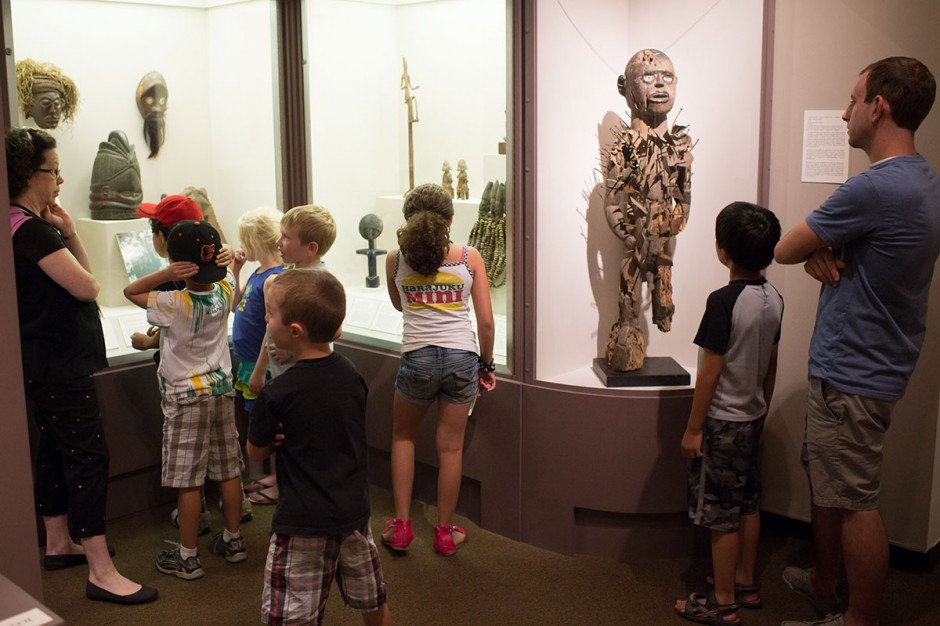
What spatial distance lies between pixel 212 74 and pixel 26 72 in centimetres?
93

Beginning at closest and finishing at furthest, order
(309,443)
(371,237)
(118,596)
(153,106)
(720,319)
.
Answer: (309,443)
(720,319)
(118,596)
(153,106)
(371,237)

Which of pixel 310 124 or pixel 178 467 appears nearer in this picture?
pixel 178 467

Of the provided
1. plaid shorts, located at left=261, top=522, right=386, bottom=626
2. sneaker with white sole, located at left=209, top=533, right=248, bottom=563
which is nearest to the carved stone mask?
sneaker with white sole, located at left=209, top=533, right=248, bottom=563

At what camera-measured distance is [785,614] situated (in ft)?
10.1

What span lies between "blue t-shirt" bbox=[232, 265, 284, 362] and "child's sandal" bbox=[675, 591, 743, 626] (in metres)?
1.75

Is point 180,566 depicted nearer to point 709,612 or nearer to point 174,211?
point 174,211

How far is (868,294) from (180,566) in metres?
2.36

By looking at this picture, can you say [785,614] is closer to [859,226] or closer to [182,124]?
[859,226]

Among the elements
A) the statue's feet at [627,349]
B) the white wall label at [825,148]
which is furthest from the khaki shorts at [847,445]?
the white wall label at [825,148]

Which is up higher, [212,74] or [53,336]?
[212,74]

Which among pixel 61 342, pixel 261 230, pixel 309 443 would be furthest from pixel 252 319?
pixel 309 443

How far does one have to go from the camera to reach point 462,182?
158 inches

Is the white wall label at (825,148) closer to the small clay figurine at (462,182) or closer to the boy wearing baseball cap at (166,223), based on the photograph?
the small clay figurine at (462,182)

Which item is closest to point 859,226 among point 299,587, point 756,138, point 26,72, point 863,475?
point 863,475
